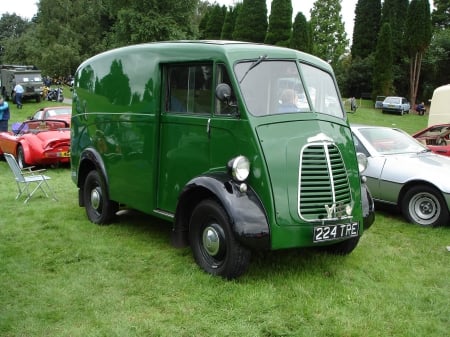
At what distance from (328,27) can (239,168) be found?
4636 centimetres

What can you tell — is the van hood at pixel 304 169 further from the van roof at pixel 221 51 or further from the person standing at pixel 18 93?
the person standing at pixel 18 93

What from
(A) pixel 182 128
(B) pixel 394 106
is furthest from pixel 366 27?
(A) pixel 182 128

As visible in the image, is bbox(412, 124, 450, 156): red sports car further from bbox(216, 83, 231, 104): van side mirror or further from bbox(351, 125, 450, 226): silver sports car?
bbox(216, 83, 231, 104): van side mirror

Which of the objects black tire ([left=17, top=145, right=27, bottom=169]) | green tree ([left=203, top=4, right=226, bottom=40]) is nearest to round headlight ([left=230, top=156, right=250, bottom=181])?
black tire ([left=17, top=145, right=27, bottom=169])

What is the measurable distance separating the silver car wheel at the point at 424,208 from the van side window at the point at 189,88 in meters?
3.89

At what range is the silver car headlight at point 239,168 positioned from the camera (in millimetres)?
4887

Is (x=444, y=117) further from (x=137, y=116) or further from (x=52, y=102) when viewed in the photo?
(x=52, y=102)

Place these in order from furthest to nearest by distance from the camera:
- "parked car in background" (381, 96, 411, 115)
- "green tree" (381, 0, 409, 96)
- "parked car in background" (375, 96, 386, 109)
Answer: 1. "green tree" (381, 0, 409, 96)
2. "parked car in background" (375, 96, 386, 109)
3. "parked car in background" (381, 96, 411, 115)

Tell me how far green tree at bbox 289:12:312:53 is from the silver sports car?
105ft

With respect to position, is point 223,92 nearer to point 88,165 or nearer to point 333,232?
point 333,232

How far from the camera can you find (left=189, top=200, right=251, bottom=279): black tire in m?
4.95

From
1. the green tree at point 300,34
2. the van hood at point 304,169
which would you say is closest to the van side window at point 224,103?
the van hood at point 304,169

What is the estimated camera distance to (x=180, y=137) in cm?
577

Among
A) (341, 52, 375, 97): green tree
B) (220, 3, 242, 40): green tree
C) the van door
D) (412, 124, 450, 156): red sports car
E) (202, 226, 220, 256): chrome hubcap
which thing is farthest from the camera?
(220, 3, 242, 40): green tree
